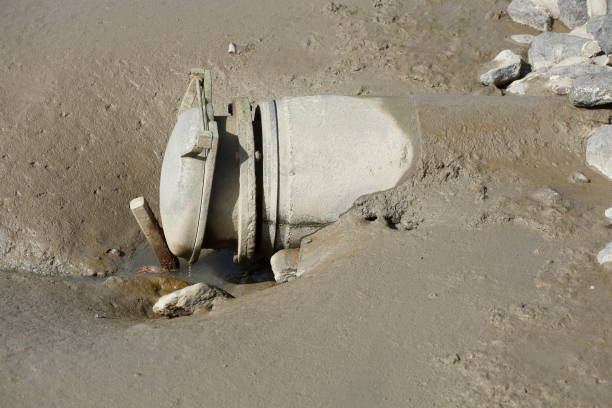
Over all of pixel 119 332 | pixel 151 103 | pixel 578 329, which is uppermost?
pixel 151 103

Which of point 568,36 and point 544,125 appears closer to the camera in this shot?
point 544,125

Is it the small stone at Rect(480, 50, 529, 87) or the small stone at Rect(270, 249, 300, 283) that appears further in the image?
the small stone at Rect(480, 50, 529, 87)

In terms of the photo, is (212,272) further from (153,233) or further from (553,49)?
(553,49)

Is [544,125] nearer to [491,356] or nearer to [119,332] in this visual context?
[491,356]

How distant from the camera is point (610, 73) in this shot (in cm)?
529

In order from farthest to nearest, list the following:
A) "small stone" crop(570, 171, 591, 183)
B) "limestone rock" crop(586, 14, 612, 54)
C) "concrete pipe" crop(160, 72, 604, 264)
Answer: "limestone rock" crop(586, 14, 612, 54)
"small stone" crop(570, 171, 591, 183)
"concrete pipe" crop(160, 72, 604, 264)

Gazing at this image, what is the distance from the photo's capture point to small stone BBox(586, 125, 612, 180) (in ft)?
16.4

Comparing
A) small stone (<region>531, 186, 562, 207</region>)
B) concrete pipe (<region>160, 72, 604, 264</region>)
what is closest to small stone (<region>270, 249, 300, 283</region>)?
concrete pipe (<region>160, 72, 604, 264</region>)

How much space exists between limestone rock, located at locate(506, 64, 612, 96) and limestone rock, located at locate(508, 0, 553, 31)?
1.18 metres

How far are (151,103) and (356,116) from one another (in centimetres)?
228

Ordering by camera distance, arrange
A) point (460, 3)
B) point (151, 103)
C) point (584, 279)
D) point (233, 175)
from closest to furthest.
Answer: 1. point (584, 279)
2. point (233, 175)
3. point (151, 103)
4. point (460, 3)

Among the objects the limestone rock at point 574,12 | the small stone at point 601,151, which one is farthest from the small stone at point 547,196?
the limestone rock at point 574,12

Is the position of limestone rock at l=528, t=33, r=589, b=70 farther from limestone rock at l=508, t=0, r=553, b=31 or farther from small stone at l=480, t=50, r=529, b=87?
limestone rock at l=508, t=0, r=553, b=31

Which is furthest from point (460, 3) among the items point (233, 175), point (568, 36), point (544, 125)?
point (233, 175)
